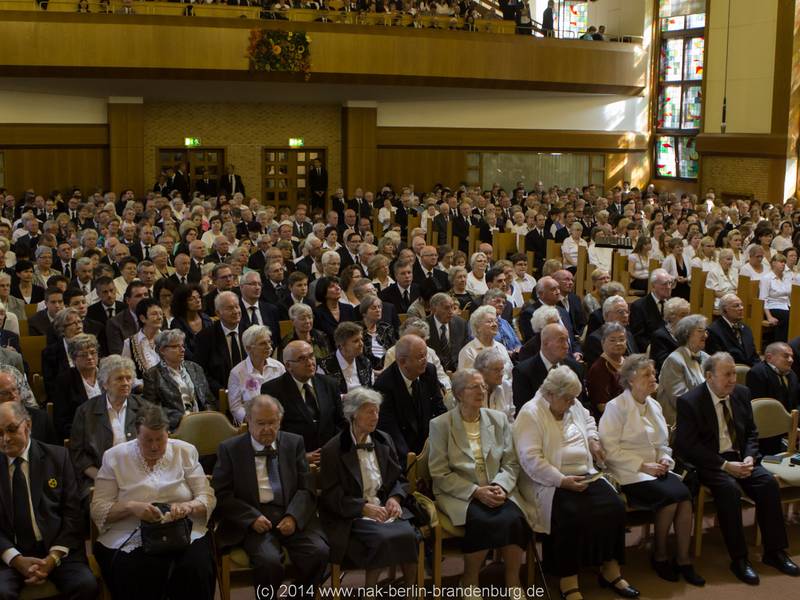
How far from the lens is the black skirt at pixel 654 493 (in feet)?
16.3

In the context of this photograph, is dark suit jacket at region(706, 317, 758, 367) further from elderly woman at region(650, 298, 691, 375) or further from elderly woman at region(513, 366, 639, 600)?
elderly woman at region(513, 366, 639, 600)

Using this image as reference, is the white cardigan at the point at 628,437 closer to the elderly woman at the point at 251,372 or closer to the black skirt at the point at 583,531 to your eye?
the black skirt at the point at 583,531

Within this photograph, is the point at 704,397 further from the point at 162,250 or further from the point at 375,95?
the point at 375,95

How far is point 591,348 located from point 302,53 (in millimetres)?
10869

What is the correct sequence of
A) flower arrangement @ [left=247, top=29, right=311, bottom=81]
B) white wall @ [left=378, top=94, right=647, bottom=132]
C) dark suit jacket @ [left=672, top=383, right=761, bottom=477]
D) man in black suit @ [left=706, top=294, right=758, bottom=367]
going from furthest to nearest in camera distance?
white wall @ [left=378, top=94, right=647, bottom=132] → flower arrangement @ [left=247, top=29, right=311, bottom=81] → man in black suit @ [left=706, top=294, right=758, bottom=367] → dark suit jacket @ [left=672, top=383, right=761, bottom=477]

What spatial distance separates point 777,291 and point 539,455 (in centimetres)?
572

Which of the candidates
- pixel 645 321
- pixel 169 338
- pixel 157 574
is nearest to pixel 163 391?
pixel 169 338

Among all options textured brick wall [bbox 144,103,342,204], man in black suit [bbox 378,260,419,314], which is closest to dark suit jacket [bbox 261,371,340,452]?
man in black suit [bbox 378,260,419,314]

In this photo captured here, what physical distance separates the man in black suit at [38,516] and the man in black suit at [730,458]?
10.5 ft

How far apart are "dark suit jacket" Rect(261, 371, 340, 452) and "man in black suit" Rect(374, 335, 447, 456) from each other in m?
0.30

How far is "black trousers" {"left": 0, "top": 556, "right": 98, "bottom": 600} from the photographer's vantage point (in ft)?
12.8

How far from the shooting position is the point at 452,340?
22.4 feet

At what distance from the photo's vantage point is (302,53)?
16125mm

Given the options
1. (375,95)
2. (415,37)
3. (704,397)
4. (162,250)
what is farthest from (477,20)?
(704,397)
